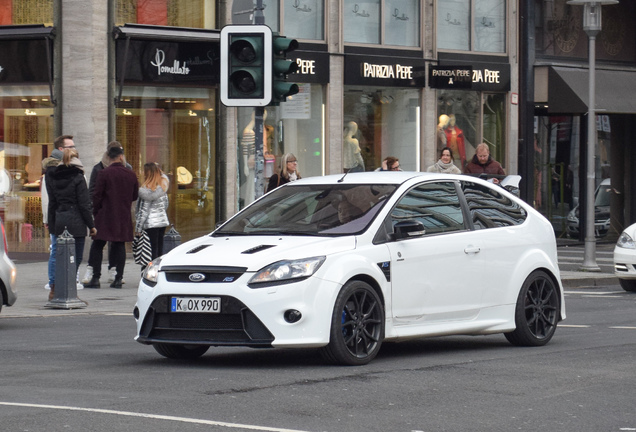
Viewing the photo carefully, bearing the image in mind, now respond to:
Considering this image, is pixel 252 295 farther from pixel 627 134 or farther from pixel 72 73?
pixel 627 134

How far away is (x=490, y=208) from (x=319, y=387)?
3.32 metres

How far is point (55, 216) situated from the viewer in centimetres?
1597

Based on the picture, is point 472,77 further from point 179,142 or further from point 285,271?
point 285,271

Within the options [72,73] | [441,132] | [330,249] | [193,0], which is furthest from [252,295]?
[441,132]

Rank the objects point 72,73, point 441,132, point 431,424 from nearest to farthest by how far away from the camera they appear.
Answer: point 431,424 < point 72,73 < point 441,132

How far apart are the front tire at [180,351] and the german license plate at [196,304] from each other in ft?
2.16

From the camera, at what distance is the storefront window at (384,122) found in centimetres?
2552

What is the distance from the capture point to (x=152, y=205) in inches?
694

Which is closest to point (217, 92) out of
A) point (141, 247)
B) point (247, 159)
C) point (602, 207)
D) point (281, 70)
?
point (247, 159)

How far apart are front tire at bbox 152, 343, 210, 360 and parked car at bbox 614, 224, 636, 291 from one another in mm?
9640

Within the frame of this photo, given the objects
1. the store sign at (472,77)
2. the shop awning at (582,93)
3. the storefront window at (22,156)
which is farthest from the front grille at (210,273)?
the shop awning at (582,93)

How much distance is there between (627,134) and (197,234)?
12694 mm

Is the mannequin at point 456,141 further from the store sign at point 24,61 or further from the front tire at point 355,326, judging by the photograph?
the front tire at point 355,326

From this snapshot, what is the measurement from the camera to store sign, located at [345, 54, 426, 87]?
82.3ft
